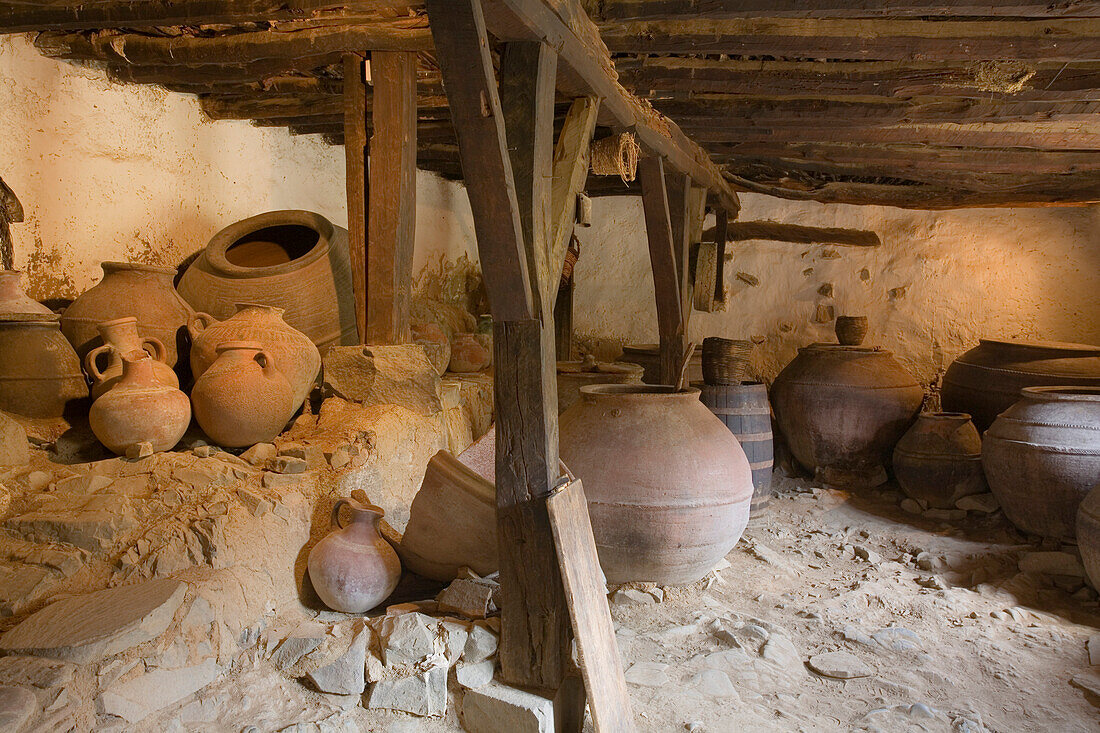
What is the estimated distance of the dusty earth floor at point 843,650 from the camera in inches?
90.7

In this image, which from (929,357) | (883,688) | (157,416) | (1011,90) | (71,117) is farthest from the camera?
(929,357)

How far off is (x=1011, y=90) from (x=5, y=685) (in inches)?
181

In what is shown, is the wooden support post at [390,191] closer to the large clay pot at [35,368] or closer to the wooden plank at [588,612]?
the large clay pot at [35,368]

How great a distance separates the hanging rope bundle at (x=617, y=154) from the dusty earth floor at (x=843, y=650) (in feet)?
6.74

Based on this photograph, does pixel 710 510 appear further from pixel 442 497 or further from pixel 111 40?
pixel 111 40

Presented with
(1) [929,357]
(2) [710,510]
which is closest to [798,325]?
(1) [929,357]

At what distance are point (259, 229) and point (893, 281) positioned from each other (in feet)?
18.1

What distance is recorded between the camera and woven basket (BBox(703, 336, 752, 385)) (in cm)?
471

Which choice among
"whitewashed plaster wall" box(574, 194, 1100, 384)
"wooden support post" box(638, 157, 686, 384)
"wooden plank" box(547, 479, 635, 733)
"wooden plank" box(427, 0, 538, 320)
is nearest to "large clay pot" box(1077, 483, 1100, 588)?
"wooden support post" box(638, 157, 686, 384)

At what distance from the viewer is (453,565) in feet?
9.12

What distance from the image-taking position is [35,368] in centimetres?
310

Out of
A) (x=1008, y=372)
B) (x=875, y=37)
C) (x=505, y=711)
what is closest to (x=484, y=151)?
(x=505, y=711)

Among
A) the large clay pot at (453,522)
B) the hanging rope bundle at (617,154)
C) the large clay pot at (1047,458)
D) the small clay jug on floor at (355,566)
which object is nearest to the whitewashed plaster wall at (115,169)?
the small clay jug on floor at (355,566)

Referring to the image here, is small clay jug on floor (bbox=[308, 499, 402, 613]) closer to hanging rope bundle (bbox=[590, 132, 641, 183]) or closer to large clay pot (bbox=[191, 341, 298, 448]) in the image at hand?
large clay pot (bbox=[191, 341, 298, 448])
